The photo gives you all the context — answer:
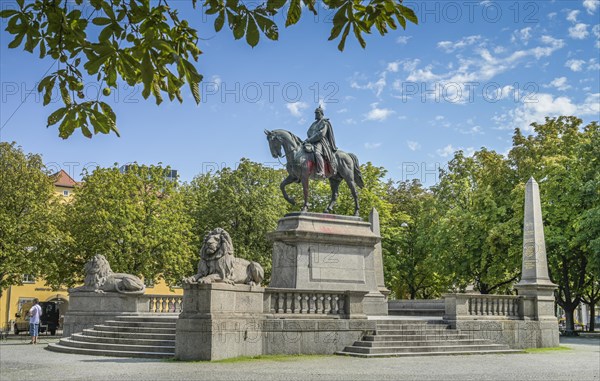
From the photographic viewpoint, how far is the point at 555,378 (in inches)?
559

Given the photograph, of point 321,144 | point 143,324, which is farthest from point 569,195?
point 143,324

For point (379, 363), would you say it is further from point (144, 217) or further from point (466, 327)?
point (144, 217)

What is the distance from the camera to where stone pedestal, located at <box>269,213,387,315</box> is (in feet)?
74.0

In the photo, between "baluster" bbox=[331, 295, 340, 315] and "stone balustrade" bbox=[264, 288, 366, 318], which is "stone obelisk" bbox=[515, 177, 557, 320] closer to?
"stone balustrade" bbox=[264, 288, 366, 318]

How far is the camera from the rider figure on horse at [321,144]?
24.0 m

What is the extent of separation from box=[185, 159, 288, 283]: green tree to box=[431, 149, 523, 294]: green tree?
11.9m

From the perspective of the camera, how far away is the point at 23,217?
120 ft

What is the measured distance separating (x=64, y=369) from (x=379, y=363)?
23.7 ft

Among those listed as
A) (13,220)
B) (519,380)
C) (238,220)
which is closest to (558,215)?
(238,220)

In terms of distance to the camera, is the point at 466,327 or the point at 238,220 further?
the point at 238,220

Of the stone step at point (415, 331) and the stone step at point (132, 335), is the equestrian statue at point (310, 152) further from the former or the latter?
the stone step at point (132, 335)

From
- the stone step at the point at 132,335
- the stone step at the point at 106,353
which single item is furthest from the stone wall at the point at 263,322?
the stone step at the point at 132,335

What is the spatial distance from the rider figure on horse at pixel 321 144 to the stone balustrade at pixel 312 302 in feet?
17.5

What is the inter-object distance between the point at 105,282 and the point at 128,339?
608 centimetres
